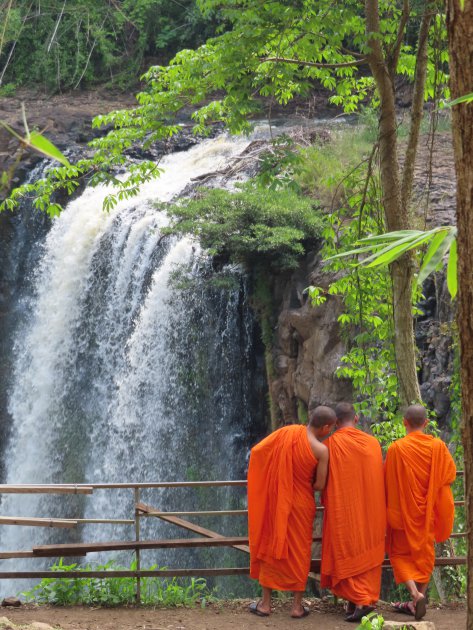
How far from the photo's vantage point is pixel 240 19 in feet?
22.7

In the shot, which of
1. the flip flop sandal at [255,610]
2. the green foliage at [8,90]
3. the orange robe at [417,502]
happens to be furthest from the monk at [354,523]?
the green foliage at [8,90]

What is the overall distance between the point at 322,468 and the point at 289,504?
0.33 meters

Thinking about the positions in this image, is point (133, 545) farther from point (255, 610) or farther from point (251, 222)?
point (251, 222)

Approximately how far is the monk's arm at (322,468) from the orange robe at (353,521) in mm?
40

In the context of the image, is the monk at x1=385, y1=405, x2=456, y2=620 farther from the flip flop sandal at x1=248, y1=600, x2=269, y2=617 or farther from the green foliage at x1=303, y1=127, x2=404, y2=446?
the green foliage at x1=303, y1=127, x2=404, y2=446

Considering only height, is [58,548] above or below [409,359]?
below

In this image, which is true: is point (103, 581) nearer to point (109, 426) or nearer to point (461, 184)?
point (461, 184)

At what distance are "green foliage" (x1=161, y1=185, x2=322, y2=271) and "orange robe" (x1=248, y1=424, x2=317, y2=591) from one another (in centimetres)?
643

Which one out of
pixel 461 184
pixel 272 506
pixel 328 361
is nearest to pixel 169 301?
pixel 328 361

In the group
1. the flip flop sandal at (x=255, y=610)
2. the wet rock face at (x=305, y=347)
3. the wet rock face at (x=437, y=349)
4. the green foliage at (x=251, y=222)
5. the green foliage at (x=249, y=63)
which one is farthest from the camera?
the green foliage at (x=251, y=222)

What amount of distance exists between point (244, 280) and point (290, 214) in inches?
61.9

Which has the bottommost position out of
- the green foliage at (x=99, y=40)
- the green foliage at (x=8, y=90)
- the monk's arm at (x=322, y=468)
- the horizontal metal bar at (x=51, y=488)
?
the horizontal metal bar at (x=51, y=488)

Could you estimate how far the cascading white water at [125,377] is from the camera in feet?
44.8

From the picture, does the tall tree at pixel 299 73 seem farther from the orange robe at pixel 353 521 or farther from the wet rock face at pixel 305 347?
the wet rock face at pixel 305 347
